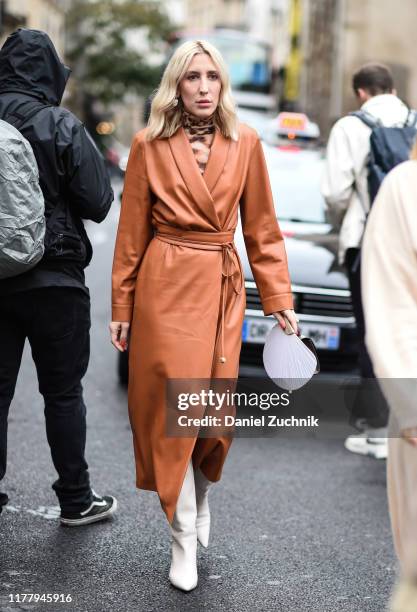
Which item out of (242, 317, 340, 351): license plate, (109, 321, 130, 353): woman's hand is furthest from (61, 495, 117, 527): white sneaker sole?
(242, 317, 340, 351): license plate

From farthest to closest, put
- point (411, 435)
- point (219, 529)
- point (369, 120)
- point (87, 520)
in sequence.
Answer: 1. point (369, 120)
2. point (219, 529)
3. point (87, 520)
4. point (411, 435)

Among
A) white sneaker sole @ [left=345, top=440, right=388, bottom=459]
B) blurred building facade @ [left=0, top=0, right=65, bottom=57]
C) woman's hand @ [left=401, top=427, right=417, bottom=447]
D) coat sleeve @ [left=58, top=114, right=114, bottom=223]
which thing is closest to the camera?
woman's hand @ [left=401, top=427, right=417, bottom=447]

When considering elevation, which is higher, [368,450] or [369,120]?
[369,120]

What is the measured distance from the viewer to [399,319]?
8.39 feet

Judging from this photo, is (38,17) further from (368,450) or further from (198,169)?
(198,169)

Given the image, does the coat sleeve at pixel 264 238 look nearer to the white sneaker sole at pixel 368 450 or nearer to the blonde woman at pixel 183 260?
the blonde woman at pixel 183 260

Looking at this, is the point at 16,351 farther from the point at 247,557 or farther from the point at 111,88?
the point at 111,88

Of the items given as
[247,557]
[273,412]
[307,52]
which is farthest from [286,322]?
[307,52]

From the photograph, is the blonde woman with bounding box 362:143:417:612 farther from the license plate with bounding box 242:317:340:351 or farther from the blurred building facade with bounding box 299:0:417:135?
Result: the blurred building facade with bounding box 299:0:417:135

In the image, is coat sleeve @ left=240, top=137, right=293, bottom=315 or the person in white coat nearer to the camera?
coat sleeve @ left=240, top=137, right=293, bottom=315

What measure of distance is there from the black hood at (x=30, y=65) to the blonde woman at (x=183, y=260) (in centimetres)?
45

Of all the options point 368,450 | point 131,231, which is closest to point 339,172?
point 368,450

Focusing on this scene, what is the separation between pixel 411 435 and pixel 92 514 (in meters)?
2.43

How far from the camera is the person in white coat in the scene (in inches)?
237
